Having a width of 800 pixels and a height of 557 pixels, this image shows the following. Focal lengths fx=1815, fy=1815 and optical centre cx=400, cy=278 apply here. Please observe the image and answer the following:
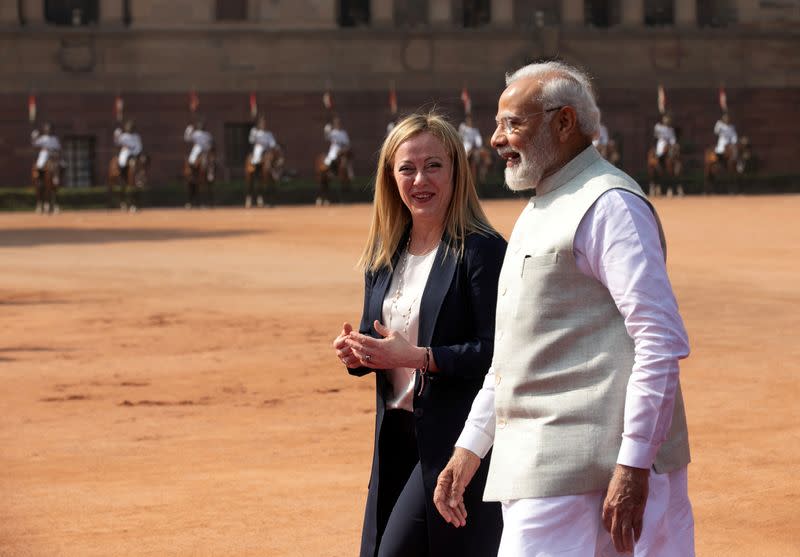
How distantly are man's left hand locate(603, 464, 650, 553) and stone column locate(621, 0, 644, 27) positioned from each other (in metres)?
53.2

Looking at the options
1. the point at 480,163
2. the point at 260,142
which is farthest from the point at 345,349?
the point at 480,163

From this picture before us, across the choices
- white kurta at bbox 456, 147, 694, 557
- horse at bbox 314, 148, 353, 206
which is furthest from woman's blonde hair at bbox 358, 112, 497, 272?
horse at bbox 314, 148, 353, 206

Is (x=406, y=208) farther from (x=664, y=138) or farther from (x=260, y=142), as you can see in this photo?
(x=664, y=138)

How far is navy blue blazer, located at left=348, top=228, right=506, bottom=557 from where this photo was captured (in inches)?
208

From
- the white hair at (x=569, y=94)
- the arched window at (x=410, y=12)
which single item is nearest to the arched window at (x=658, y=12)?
the arched window at (x=410, y=12)

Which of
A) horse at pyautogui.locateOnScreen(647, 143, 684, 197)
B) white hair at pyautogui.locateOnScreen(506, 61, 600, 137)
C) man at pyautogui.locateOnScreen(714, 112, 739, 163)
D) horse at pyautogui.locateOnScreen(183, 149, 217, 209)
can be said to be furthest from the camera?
man at pyautogui.locateOnScreen(714, 112, 739, 163)

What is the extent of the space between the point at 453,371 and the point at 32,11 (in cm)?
4723

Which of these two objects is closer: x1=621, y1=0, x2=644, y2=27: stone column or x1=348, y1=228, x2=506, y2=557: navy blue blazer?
x1=348, y1=228, x2=506, y2=557: navy blue blazer

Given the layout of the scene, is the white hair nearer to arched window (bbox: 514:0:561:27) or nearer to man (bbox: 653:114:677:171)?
man (bbox: 653:114:677:171)

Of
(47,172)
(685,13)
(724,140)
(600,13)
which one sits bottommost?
(47,172)

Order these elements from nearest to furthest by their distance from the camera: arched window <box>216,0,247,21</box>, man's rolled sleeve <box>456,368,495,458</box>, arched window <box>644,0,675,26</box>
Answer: man's rolled sleeve <box>456,368,495,458</box> < arched window <box>216,0,247,21</box> < arched window <box>644,0,675,26</box>

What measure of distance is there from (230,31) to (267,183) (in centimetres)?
828

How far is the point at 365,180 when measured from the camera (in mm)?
49656

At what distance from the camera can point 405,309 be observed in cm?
553
